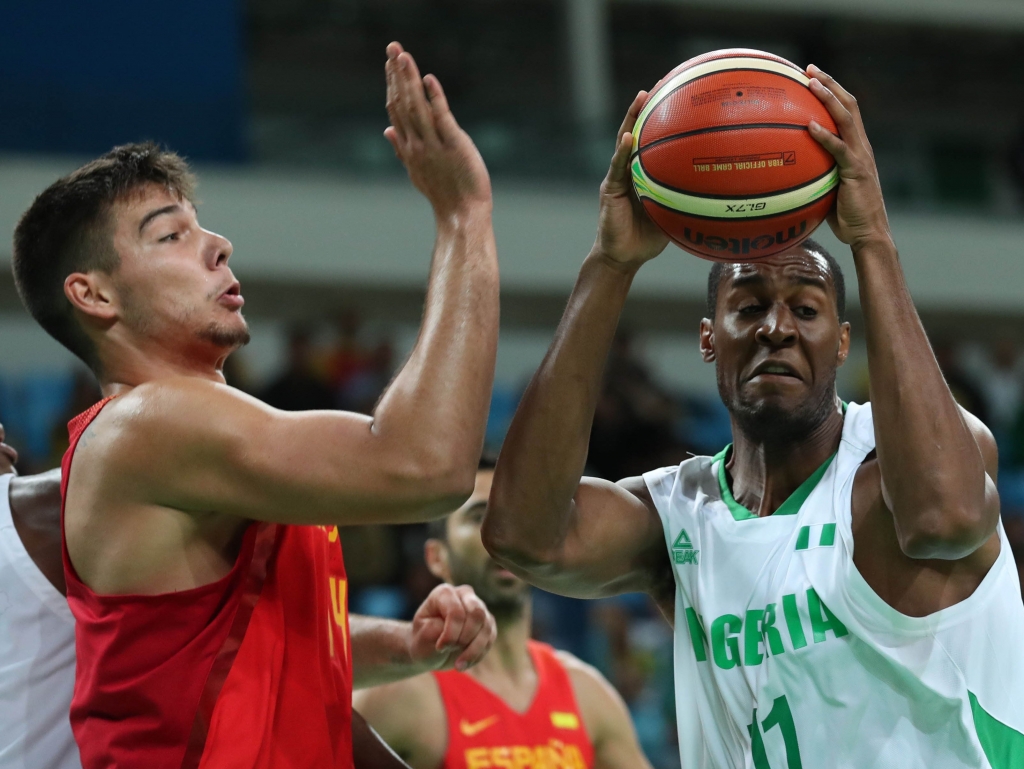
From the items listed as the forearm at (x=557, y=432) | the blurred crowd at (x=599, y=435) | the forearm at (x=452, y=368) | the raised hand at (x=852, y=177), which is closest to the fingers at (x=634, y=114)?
the forearm at (x=557, y=432)

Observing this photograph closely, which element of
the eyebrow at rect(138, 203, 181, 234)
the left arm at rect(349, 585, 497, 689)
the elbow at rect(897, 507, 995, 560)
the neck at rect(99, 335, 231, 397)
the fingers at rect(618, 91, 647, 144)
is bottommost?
the left arm at rect(349, 585, 497, 689)

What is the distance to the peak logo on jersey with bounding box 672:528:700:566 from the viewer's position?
3.27 meters

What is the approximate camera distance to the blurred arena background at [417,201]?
1038 centimetres

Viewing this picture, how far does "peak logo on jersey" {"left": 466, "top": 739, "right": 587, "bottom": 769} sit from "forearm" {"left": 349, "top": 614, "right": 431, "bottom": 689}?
1341mm

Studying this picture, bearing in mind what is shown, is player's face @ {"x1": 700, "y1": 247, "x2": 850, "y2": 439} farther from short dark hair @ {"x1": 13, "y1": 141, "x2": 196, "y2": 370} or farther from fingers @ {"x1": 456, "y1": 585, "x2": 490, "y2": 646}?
short dark hair @ {"x1": 13, "y1": 141, "x2": 196, "y2": 370}

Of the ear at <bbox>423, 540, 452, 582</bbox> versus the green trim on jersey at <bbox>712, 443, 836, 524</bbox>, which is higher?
the green trim on jersey at <bbox>712, 443, 836, 524</bbox>

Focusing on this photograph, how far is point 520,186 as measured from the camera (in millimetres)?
14023

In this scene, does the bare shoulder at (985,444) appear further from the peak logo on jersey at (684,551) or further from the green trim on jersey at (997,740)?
the peak logo on jersey at (684,551)

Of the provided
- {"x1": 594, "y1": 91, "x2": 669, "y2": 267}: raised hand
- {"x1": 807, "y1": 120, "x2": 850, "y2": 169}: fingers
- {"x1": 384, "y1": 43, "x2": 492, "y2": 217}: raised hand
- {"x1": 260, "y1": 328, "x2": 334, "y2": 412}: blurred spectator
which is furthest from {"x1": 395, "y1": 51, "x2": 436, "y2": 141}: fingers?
{"x1": 260, "y1": 328, "x2": 334, "y2": 412}: blurred spectator

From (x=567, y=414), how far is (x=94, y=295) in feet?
3.92

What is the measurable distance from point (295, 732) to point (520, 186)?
37.9 feet

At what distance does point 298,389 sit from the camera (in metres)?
9.90

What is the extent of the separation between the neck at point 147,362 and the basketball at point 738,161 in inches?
45.5

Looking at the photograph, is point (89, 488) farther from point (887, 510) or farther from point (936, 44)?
point (936, 44)
